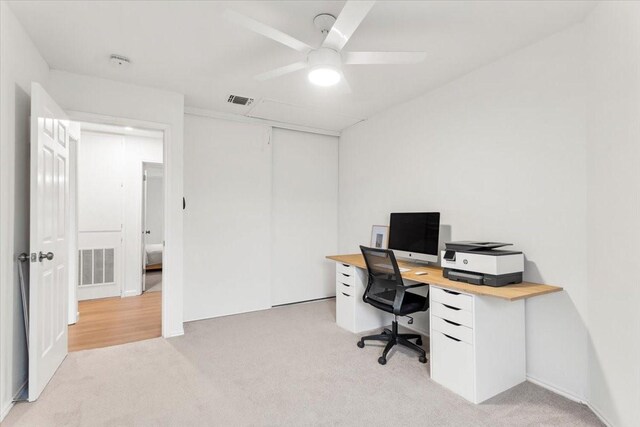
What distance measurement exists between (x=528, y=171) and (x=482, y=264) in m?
0.84

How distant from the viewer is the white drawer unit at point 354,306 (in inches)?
131

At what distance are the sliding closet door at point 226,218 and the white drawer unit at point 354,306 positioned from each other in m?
1.16

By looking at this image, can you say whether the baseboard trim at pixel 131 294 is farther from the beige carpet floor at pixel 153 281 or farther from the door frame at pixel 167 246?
the door frame at pixel 167 246

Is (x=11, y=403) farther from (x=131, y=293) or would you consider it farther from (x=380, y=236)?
(x=380, y=236)

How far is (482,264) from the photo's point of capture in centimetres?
220

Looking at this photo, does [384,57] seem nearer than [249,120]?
Yes

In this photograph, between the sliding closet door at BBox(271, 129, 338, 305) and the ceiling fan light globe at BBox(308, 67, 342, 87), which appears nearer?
the ceiling fan light globe at BBox(308, 67, 342, 87)

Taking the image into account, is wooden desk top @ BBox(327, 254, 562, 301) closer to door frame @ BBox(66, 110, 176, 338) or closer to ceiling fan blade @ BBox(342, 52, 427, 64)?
ceiling fan blade @ BBox(342, 52, 427, 64)

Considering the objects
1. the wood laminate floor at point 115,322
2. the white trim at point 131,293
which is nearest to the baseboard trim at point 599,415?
the wood laminate floor at point 115,322

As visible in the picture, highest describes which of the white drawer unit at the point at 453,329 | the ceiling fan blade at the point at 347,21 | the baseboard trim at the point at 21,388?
the ceiling fan blade at the point at 347,21

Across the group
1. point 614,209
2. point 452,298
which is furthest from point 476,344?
point 614,209

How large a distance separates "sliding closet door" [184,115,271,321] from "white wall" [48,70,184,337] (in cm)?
43

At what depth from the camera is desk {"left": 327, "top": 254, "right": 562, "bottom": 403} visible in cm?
210

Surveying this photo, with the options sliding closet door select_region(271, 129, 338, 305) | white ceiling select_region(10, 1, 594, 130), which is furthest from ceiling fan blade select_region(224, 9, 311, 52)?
sliding closet door select_region(271, 129, 338, 305)
